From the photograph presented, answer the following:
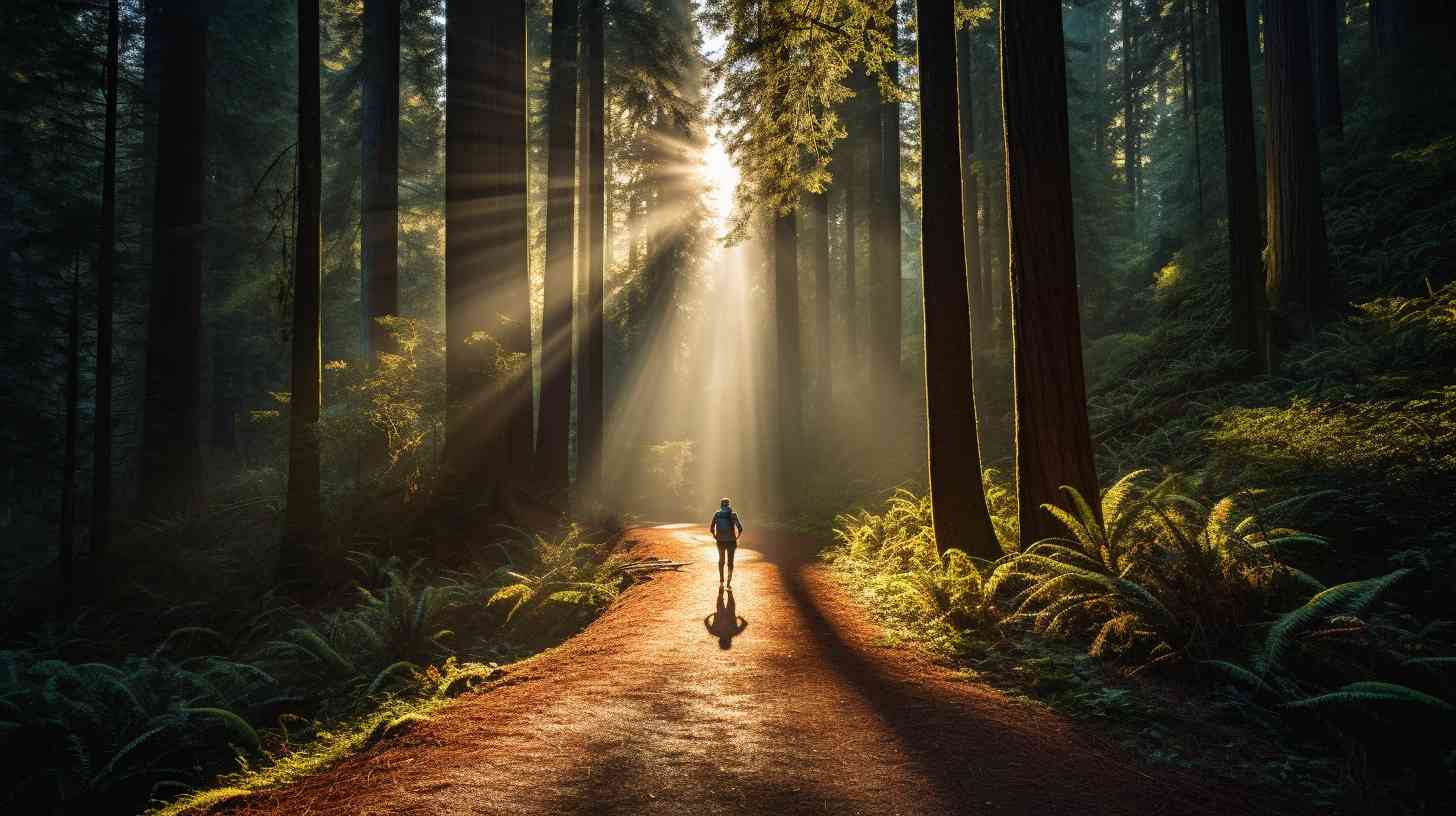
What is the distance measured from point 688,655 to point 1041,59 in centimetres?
710

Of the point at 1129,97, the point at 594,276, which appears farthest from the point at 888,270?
the point at 1129,97

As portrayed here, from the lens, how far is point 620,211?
24328 mm

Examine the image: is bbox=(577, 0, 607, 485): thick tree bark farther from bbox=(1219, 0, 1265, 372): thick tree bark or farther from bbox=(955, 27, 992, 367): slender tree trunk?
bbox=(1219, 0, 1265, 372): thick tree bark

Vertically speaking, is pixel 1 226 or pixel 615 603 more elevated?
pixel 1 226

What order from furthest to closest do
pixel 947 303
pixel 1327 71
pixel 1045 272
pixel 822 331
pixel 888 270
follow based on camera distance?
pixel 822 331 < pixel 888 270 < pixel 1327 71 < pixel 947 303 < pixel 1045 272

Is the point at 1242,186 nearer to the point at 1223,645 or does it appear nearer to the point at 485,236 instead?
the point at 1223,645

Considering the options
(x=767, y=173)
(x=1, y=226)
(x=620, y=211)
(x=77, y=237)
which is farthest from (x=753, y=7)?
(x=1, y=226)

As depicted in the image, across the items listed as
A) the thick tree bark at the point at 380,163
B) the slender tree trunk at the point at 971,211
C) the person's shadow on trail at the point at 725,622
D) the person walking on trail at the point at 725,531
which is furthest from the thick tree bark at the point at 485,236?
the slender tree trunk at the point at 971,211

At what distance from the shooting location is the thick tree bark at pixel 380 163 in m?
14.8

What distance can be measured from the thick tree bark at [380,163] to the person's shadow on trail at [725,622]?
37.2 feet

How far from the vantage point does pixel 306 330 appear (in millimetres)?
9539

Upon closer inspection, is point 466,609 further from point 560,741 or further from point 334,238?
point 334,238

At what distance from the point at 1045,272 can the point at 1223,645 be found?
153 inches

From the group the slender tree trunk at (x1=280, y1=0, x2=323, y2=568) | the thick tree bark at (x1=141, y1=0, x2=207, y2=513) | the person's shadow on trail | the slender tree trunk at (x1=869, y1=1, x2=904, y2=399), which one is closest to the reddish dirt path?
the person's shadow on trail
